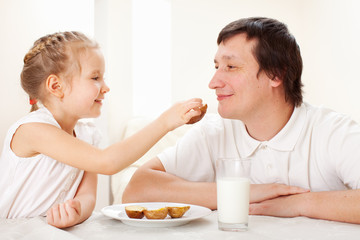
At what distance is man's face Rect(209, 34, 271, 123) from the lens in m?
1.75

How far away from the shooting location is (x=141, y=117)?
3.93m

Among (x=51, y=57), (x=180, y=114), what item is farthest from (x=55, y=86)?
(x=180, y=114)

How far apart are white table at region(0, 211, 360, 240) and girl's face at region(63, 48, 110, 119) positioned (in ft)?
1.46

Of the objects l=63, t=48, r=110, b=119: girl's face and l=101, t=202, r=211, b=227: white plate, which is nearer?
l=101, t=202, r=211, b=227: white plate

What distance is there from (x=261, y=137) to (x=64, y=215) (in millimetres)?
917

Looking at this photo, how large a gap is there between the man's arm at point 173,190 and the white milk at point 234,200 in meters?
0.35

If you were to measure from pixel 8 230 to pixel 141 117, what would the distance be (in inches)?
111

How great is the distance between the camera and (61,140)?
1.38 metres

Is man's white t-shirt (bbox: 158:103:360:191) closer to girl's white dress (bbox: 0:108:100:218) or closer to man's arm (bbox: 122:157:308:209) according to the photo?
man's arm (bbox: 122:157:308:209)

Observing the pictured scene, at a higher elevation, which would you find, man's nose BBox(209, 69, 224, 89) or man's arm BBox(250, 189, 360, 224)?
man's nose BBox(209, 69, 224, 89)

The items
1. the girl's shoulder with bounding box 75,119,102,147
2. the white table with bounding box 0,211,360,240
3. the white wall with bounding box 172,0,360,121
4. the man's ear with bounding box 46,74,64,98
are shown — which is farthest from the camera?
the white wall with bounding box 172,0,360,121

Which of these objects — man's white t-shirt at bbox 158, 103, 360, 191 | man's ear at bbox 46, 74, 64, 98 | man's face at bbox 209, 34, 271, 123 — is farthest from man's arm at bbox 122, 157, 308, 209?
man's ear at bbox 46, 74, 64, 98

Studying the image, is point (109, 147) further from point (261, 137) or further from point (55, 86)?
point (261, 137)

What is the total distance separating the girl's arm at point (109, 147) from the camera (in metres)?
1.36
